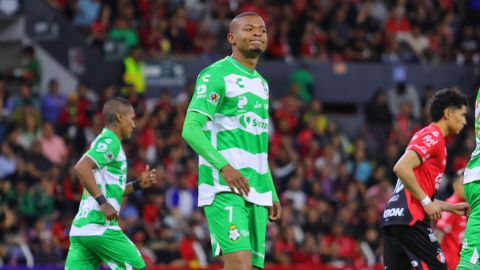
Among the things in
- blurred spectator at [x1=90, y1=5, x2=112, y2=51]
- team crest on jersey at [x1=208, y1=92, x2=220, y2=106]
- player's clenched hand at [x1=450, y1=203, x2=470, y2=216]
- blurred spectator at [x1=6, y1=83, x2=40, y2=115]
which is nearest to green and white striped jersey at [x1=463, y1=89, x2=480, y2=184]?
player's clenched hand at [x1=450, y1=203, x2=470, y2=216]

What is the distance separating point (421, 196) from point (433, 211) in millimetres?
183

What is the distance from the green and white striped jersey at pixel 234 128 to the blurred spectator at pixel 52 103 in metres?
11.5

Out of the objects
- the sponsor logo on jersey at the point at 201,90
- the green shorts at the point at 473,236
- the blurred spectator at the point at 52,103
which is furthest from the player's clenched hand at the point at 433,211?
the blurred spectator at the point at 52,103

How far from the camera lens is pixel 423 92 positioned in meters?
25.6

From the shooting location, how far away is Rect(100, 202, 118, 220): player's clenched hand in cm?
1090

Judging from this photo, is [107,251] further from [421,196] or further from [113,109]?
[421,196]

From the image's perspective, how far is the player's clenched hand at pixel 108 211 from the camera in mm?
10898

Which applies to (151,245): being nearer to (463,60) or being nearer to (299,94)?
(299,94)

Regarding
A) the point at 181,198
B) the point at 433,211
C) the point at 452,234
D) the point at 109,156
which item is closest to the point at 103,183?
the point at 109,156

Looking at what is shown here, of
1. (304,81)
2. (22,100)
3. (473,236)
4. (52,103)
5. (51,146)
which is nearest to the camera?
(473,236)

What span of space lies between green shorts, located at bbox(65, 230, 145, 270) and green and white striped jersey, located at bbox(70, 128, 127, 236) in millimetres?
70

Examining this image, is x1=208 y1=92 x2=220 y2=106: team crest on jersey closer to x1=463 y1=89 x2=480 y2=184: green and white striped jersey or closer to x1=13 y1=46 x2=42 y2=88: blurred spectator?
x1=463 y1=89 x2=480 y2=184: green and white striped jersey

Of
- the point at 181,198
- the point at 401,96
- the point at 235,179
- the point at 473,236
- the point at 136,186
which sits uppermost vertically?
the point at 401,96

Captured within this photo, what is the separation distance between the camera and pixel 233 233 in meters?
9.16
